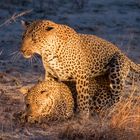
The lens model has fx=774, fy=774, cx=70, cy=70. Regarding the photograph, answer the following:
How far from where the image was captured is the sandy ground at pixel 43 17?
8977 mm

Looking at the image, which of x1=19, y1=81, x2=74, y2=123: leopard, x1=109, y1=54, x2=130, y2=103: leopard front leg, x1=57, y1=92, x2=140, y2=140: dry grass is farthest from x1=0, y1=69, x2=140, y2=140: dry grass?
x1=109, y1=54, x2=130, y2=103: leopard front leg

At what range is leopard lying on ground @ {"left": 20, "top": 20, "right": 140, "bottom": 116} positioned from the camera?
370 inches

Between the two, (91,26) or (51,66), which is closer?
(51,66)

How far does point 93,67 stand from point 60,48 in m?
0.58

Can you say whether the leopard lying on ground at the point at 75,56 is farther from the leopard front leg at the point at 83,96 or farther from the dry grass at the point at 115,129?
the dry grass at the point at 115,129

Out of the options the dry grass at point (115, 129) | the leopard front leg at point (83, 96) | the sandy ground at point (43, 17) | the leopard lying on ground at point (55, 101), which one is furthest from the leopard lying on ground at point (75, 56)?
the dry grass at point (115, 129)

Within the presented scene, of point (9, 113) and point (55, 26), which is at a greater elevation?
point (55, 26)

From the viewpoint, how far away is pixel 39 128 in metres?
8.97

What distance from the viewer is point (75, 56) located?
962 centimetres

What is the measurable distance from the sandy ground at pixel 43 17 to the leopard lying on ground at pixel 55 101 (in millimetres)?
237

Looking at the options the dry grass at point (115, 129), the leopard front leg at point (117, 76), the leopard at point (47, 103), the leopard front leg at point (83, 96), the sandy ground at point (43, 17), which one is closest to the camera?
the dry grass at point (115, 129)

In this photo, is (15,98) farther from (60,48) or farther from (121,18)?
(121,18)

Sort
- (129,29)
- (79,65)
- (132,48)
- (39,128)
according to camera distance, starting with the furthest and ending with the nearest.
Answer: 1. (129,29)
2. (132,48)
3. (79,65)
4. (39,128)

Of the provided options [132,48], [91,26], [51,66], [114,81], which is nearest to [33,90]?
[51,66]
